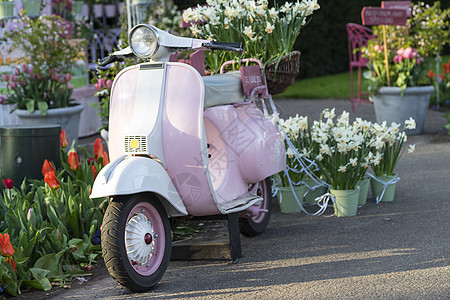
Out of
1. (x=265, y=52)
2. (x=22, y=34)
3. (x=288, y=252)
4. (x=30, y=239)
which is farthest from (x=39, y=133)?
(x=22, y=34)

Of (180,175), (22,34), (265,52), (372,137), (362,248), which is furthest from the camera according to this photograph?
(22,34)

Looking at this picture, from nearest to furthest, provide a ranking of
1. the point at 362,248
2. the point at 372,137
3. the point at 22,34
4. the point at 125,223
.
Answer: the point at 125,223 → the point at 362,248 → the point at 372,137 → the point at 22,34

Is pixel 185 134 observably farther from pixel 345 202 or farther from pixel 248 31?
pixel 345 202

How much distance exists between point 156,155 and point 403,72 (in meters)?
5.01

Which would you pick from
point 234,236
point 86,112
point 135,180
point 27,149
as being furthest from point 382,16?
point 135,180

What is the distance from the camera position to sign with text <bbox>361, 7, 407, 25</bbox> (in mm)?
7410

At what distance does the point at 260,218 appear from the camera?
4176 mm

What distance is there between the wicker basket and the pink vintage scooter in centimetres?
41

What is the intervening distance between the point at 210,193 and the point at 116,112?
63 cm

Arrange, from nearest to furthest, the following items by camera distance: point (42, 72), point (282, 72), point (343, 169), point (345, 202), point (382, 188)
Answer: point (282, 72) < point (343, 169) < point (345, 202) < point (382, 188) < point (42, 72)

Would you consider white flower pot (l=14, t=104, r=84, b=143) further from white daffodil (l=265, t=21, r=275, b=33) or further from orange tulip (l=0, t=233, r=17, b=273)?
orange tulip (l=0, t=233, r=17, b=273)

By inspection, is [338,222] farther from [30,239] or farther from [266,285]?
[30,239]

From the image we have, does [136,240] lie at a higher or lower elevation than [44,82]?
lower

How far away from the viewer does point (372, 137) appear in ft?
15.2
